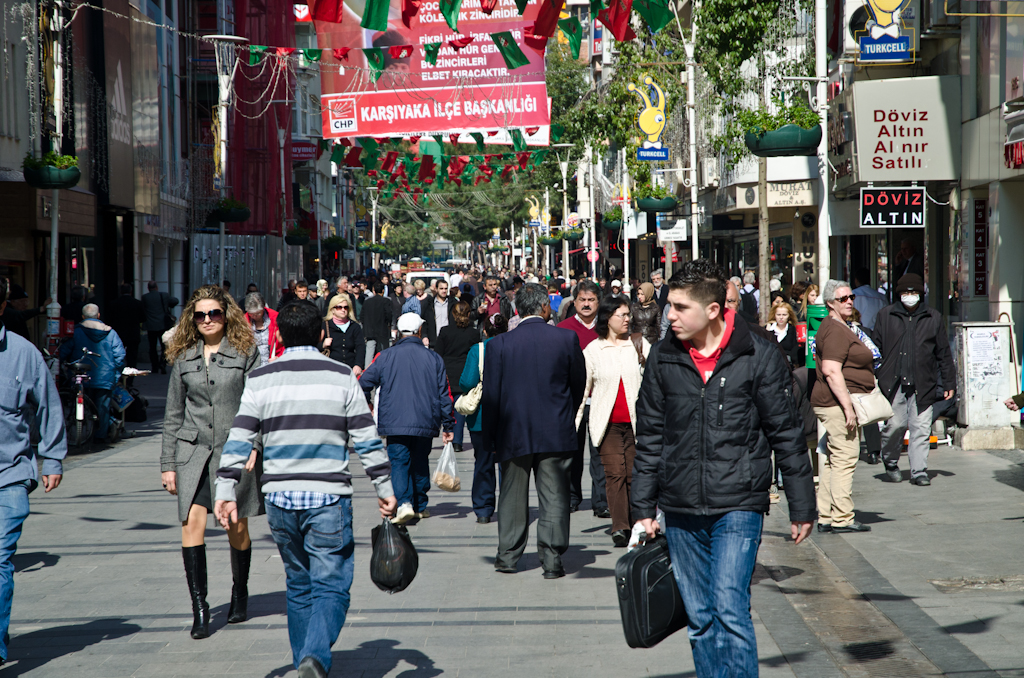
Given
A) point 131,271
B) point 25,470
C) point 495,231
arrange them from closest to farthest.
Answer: point 25,470 → point 131,271 → point 495,231

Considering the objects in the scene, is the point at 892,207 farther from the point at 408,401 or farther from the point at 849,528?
the point at 408,401

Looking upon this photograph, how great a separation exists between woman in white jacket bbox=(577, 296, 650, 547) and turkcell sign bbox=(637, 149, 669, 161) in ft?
61.4

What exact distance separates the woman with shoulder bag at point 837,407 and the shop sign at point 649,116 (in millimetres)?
17841

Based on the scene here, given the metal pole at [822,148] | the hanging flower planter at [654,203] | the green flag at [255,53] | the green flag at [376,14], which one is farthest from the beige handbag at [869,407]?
the hanging flower planter at [654,203]

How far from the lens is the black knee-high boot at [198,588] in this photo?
5953 mm

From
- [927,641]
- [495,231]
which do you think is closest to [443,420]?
[927,641]

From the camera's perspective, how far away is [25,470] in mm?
5492

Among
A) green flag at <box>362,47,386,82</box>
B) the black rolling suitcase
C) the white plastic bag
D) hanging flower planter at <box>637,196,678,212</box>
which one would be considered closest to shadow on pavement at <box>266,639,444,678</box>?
the black rolling suitcase

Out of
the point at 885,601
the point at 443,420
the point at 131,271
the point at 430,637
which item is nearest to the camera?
the point at 430,637

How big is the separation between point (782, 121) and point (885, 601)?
11.1 meters

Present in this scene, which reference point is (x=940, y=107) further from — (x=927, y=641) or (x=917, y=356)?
(x=927, y=641)

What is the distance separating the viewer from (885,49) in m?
15.9

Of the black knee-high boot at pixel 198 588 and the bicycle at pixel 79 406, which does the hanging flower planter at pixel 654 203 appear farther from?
the black knee-high boot at pixel 198 588

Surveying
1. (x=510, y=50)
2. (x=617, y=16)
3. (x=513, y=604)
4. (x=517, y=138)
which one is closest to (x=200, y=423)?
(x=513, y=604)
